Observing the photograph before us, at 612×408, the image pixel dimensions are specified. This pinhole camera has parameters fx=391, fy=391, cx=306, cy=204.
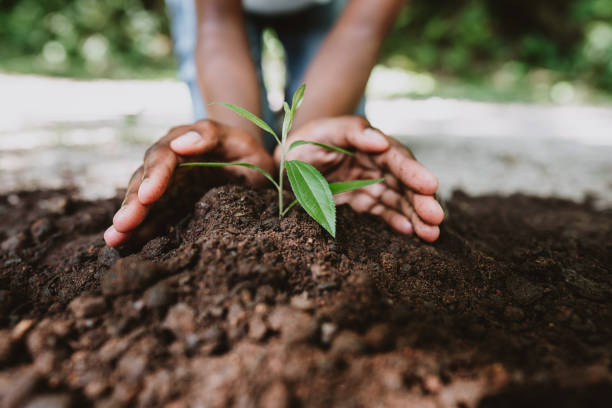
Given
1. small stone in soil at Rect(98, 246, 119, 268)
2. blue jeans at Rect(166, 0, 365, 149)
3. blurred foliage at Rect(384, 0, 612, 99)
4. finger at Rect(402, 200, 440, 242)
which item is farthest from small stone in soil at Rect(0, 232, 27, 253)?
blurred foliage at Rect(384, 0, 612, 99)

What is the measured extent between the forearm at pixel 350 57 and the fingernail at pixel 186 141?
1.06 meters

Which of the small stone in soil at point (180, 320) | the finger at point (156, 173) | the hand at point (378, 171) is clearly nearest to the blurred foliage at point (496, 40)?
the hand at point (378, 171)

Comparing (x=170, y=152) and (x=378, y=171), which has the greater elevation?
(x=170, y=152)

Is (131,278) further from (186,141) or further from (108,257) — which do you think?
(186,141)

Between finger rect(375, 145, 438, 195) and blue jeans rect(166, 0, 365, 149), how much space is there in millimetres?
1504

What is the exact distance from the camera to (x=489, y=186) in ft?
8.86

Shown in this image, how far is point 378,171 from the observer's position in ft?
5.52

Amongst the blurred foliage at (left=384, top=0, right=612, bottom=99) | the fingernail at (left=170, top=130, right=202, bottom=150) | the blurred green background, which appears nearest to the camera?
the fingernail at (left=170, top=130, right=202, bottom=150)

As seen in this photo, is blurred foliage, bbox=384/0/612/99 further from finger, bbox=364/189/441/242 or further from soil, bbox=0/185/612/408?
soil, bbox=0/185/612/408

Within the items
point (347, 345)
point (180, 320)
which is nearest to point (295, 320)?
point (347, 345)

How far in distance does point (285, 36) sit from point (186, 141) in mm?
2490

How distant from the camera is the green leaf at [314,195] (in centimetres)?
113

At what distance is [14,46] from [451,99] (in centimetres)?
877

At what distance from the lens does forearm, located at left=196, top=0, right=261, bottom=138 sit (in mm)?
2211
